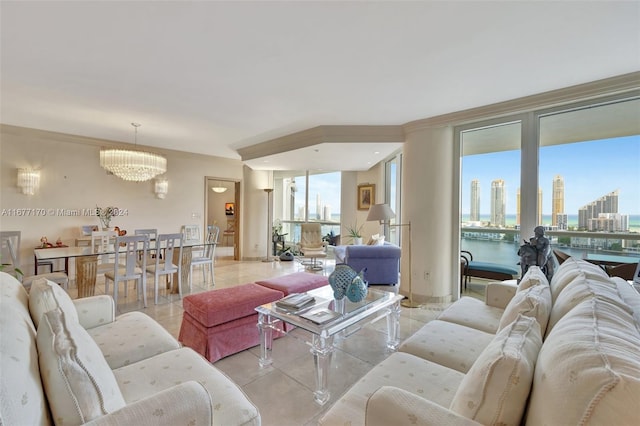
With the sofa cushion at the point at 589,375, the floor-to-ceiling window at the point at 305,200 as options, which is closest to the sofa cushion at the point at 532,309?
the sofa cushion at the point at 589,375

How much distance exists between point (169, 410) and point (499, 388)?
1103 millimetres

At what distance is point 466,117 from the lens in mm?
3721

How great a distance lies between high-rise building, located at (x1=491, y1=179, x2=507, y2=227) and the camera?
3.69 m

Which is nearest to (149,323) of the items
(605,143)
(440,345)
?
(440,345)

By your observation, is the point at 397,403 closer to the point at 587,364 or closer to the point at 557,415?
the point at 557,415

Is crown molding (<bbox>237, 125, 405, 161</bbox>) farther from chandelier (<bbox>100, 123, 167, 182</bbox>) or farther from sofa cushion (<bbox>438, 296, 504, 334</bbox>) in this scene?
sofa cushion (<bbox>438, 296, 504, 334</bbox>)

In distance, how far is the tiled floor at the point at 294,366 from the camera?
1.88m

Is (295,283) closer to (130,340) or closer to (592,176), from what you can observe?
(130,340)

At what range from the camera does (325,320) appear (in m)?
2.12

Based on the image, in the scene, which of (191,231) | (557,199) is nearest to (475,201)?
(557,199)

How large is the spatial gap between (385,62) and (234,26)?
1.28 meters

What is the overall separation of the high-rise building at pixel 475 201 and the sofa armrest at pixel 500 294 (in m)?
1.63

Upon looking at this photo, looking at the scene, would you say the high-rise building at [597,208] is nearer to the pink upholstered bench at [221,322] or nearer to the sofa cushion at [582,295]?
the sofa cushion at [582,295]

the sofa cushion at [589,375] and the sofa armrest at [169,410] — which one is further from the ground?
the sofa cushion at [589,375]
